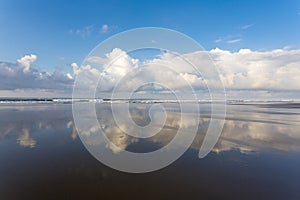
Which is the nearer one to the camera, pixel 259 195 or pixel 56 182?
pixel 259 195

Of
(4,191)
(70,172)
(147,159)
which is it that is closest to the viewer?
(4,191)

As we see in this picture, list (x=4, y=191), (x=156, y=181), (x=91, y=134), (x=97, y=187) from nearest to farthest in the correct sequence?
(x=4, y=191)
(x=97, y=187)
(x=156, y=181)
(x=91, y=134)

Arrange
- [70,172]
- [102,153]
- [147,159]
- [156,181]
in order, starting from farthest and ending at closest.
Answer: [102,153], [147,159], [70,172], [156,181]

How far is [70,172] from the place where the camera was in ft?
20.9

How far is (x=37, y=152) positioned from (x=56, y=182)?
11.3ft

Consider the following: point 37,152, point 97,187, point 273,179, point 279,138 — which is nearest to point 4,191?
point 97,187

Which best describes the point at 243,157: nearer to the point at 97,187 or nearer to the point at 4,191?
the point at 97,187

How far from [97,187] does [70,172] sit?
1437 mm

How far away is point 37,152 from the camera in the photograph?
8422 mm

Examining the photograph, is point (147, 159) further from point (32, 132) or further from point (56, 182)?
point (32, 132)

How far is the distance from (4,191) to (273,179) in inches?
289

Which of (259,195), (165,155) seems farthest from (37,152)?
(259,195)

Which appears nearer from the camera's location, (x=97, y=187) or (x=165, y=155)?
(x=97, y=187)

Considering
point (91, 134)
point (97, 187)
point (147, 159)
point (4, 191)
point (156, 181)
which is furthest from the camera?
point (91, 134)
